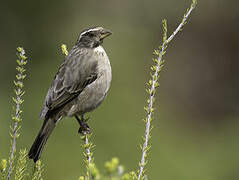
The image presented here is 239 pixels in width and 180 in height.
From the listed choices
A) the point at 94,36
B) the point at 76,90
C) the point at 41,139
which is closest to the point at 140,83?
the point at 94,36

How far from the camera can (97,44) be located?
496 centimetres

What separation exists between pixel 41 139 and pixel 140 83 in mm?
4461

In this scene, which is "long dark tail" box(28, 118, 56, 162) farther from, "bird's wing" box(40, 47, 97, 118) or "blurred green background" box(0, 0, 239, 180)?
"blurred green background" box(0, 0, 239, 180)

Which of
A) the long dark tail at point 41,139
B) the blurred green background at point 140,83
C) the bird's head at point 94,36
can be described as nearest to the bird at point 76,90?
the long dark tail at point 41,139

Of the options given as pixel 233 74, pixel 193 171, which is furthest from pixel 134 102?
pixel 233 74

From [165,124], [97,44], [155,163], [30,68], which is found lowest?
[155,163]

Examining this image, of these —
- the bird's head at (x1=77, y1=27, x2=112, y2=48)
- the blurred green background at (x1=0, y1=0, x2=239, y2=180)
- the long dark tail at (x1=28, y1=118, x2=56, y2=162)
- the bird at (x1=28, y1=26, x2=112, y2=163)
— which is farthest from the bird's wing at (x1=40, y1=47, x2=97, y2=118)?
the blurred green background at (x1=0, y1=0, x2=239, y2=180)

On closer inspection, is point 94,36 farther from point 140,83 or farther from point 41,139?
point 140,83

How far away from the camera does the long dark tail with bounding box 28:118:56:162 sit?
4.00 meters

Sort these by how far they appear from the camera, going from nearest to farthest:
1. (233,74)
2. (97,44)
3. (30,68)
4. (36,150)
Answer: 1. (36,150)
2. (97,44)
3. (30,68)
4. (233,74)

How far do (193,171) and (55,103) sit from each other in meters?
2.90

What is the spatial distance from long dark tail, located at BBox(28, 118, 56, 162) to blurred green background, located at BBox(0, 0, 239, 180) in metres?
1.73

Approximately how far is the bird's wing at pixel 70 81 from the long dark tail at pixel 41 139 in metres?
0.12

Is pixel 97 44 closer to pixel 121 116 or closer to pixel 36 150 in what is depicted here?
pixel 36 150
